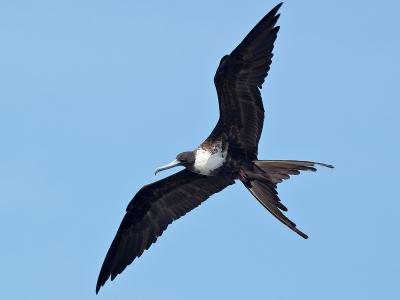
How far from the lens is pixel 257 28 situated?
964 cm

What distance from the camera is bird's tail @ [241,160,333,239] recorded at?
9.65 m

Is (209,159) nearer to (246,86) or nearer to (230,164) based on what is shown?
(230,164)

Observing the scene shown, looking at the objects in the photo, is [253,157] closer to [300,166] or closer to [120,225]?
[300,166]

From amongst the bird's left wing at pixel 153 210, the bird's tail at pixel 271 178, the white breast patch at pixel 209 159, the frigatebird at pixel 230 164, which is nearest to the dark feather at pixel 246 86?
the frigatebird at pixel 230 164

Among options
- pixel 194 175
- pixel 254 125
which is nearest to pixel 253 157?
pixel 254 125

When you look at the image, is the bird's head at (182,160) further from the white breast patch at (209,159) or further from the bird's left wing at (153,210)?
the bird's left wing at (153,210)

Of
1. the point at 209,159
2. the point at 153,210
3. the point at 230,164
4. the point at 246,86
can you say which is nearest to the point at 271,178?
the point at 230,164

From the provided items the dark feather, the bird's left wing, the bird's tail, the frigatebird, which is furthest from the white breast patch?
the bird's left wing

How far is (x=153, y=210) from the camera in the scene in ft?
36.7

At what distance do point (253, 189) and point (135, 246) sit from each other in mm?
1933

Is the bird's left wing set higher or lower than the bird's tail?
higher

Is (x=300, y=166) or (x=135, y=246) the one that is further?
(x=135, y=246)

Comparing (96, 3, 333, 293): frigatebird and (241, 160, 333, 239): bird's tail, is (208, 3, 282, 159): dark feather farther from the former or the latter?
(241, 160, 333, 239): bird's tail

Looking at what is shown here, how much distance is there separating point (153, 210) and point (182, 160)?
113 cm
